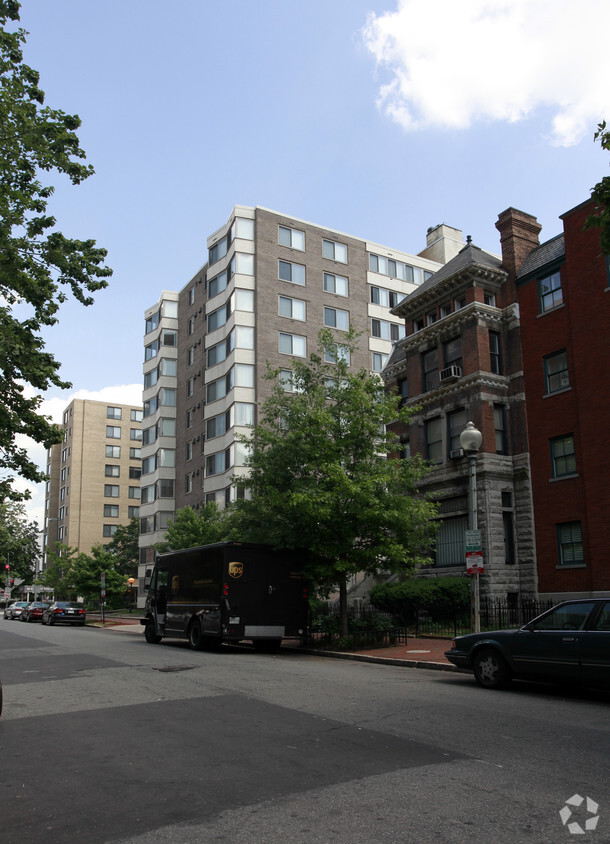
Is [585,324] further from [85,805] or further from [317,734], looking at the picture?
[85,805]

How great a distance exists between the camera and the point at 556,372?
85.3ft

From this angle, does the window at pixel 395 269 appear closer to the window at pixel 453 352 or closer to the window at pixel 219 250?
the window at pixel 219 250

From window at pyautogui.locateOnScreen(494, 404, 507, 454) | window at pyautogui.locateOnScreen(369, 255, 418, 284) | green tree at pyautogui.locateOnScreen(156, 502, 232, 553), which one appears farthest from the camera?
window at pyautogui.locateOnScreen(369, 255, 418, 284)

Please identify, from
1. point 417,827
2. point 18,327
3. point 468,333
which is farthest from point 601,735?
point 468,333

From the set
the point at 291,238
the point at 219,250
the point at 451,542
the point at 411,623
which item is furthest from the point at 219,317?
the point at 411,623

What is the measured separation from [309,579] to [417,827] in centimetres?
1614

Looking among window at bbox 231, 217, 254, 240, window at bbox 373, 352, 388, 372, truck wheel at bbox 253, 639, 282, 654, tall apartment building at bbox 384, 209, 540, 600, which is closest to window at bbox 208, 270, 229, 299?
window at bbox 231, 217, 254, 240

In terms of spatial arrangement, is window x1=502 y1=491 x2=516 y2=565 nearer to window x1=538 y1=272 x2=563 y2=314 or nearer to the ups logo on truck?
window x1=538 y1=272 x2=563 y2=314

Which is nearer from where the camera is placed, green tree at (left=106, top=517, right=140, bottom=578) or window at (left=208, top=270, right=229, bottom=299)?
window at (left=208, top=270, right=229, bottom=299)

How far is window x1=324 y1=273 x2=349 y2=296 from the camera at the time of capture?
167 ft

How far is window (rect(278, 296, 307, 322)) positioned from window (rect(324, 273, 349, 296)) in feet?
9.34

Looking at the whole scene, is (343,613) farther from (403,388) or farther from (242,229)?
(242,229)

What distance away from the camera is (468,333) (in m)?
28.0

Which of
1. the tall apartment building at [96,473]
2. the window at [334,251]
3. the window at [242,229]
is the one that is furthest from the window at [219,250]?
the tall apartment building at [96,473]
